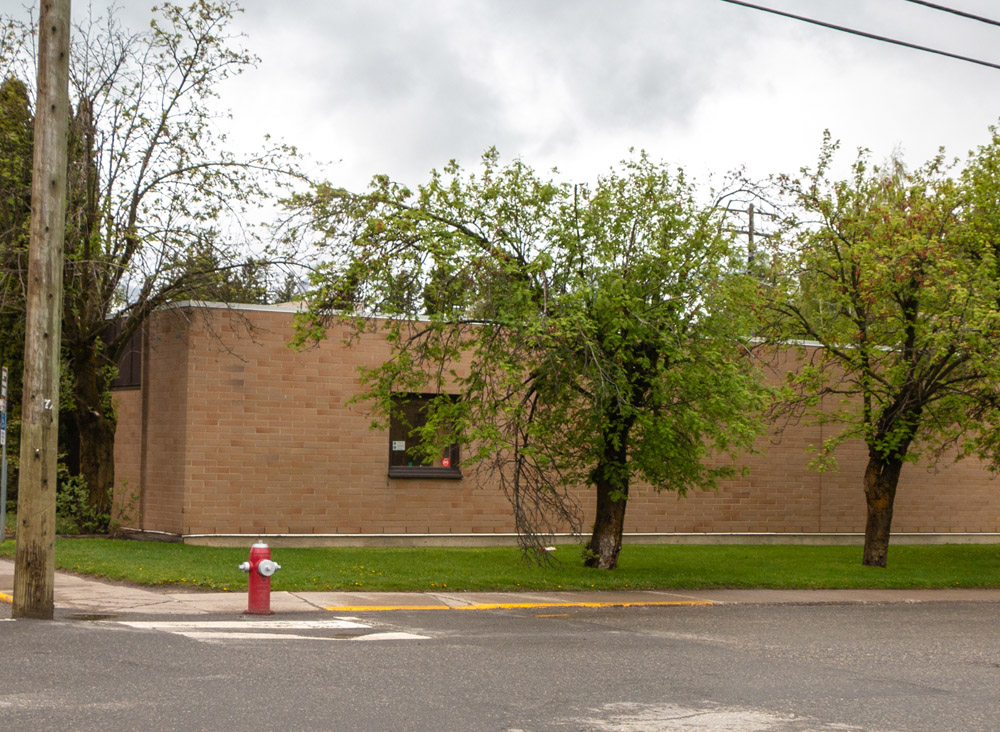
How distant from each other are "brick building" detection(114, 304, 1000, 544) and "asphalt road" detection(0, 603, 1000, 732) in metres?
8.97

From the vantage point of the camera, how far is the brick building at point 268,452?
813 inches

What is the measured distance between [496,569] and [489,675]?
28.7 feet

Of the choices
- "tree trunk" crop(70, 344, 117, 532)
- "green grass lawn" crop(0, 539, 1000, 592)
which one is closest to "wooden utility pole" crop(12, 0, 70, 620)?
"green grass lawn" crop(0, 539, 1000, 592)

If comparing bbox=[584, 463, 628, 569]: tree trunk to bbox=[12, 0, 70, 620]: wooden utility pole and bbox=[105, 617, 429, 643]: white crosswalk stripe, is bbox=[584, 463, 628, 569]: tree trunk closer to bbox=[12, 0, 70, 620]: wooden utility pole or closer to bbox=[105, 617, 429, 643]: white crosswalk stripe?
bbox=[105, 617, 429, 643]: white crosswalk stripe

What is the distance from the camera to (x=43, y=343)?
1113cm

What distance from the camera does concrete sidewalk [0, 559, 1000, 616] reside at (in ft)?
41.2

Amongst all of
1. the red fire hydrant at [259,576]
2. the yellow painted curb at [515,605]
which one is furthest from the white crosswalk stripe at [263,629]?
the yellow painted curb at [515,605]

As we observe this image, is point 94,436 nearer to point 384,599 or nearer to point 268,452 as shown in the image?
point 268,452

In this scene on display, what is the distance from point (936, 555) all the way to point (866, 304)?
7110 mm

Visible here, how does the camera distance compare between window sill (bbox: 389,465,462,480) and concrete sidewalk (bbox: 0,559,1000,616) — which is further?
window sill (bbox: 389,465,462,480)

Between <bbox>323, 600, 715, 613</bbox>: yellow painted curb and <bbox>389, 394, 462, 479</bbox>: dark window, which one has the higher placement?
<bbox>389, 394, 462, 479</bbox>: dark window

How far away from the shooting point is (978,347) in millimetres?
17016

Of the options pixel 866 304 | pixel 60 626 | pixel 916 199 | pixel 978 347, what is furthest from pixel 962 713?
pixel 916 199

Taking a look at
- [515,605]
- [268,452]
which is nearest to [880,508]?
[515,605]
